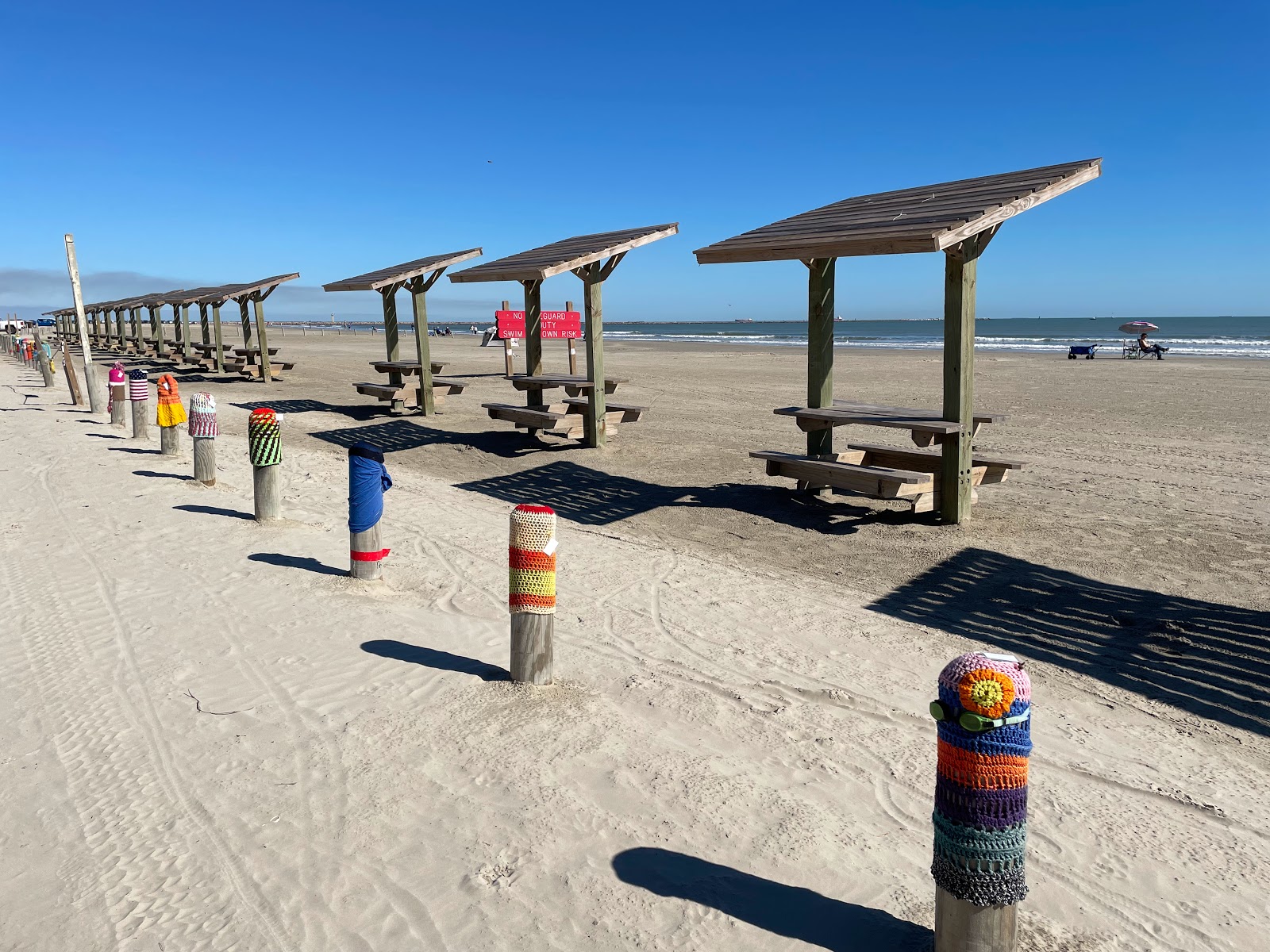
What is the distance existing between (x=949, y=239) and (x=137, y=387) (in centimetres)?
1174

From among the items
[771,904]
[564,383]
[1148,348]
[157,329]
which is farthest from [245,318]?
[1148,348]

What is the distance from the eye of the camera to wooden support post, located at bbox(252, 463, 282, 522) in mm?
7711

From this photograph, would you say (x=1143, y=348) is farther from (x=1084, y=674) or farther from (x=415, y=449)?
(x=1084, y=674)

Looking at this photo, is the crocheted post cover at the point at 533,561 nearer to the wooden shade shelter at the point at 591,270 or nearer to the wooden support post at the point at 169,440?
the wooden shade shelter at the point at 591,270

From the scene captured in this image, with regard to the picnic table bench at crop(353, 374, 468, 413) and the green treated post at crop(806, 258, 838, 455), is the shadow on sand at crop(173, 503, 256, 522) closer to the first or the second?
the green treated post at crop(806, 258, 838, 455)

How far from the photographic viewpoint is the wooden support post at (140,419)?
502 inches

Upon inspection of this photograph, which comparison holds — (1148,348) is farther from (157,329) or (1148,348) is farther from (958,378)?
(157,329)

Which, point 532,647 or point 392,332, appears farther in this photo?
point 392,332

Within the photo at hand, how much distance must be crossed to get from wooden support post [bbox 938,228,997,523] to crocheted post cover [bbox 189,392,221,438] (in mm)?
7333

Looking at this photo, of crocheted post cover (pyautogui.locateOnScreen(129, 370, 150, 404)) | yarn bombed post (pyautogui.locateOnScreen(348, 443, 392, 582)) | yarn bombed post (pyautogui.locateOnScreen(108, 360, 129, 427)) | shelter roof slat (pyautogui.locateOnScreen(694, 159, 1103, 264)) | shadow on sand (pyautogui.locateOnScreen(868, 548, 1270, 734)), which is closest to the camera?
shadow on sand (pyautogui.locateOnScreen(868, 548, 1270, 734))

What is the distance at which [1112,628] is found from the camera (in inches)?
206

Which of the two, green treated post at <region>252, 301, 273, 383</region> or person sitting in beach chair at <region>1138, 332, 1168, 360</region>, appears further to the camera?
person sitting in beach chair at <region>1138, 332, 1168, 360</region>

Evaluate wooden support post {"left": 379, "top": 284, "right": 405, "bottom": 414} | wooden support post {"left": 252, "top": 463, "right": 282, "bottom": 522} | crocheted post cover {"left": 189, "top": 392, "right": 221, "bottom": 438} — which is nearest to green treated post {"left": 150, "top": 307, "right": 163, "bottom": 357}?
wooden support post {"left": 379, "top": 284, "right": 405, "bottom": 414}

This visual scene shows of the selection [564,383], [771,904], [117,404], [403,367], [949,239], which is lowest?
[771,904]
